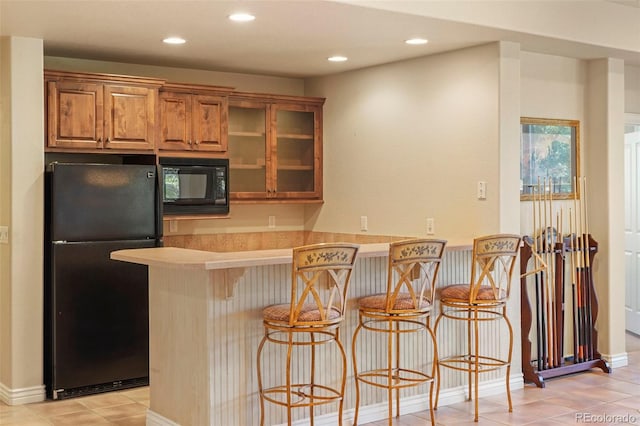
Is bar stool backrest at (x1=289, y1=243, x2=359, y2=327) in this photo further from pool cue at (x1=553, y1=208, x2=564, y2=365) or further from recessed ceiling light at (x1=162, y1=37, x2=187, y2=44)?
pool cue at (x1=553, y1=208, x2=564, y2=365)

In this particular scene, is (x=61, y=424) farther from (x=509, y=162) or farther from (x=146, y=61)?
(x=509, y=162)

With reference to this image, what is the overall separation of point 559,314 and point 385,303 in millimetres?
1990

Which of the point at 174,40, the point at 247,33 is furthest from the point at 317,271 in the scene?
the point at 174,40

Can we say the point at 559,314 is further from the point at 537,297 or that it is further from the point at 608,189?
the point at 608,189

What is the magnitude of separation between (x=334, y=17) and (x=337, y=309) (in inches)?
66.0

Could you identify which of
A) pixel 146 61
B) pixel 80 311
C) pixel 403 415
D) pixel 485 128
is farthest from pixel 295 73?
pixel 403 415

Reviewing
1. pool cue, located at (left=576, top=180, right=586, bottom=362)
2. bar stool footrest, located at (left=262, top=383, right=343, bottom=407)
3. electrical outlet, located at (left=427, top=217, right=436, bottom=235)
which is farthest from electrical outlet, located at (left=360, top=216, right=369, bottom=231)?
bar stool footrest, located at (left=262, top=383, right=343, bottom=407)

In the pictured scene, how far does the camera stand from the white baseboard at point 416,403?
4.35 meters

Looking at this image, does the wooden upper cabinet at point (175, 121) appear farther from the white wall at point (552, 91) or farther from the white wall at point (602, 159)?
the white wall at point (602, 159)

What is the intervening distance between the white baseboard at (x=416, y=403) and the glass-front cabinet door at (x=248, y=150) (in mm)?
2438

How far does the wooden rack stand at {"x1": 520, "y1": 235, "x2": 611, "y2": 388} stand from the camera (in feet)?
17.6

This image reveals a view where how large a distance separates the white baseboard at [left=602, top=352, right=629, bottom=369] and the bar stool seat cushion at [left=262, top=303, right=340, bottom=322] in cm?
295

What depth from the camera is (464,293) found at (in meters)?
4.61

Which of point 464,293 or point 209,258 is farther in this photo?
point 464,293
